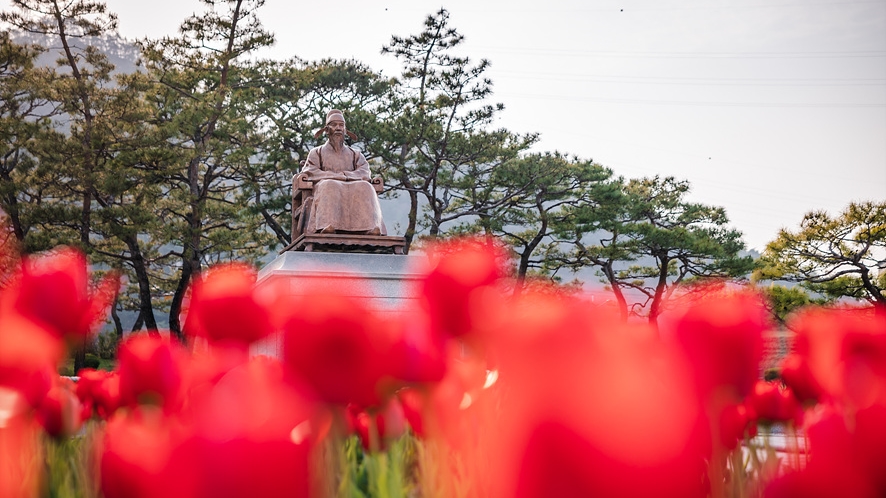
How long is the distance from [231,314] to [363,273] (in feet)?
17.4

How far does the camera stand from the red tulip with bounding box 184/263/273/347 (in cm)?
71

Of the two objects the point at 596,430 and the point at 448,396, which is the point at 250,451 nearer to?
the point at 596,430

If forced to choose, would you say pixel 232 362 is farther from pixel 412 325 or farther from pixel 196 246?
pixel 196 246

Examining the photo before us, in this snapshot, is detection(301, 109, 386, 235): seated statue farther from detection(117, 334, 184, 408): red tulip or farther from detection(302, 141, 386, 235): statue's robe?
detection(117, 334, 184, 408): red tulip

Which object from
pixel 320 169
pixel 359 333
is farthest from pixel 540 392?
pixel 320 169

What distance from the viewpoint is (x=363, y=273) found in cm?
598

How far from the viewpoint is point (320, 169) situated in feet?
23.4

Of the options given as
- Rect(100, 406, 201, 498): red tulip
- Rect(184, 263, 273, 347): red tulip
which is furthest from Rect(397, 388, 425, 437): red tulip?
Rect(100, 406, 201, 498): red tulip

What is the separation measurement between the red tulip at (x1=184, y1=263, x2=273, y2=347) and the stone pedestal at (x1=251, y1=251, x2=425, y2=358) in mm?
4923

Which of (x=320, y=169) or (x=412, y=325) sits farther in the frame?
(x=320, y=169)

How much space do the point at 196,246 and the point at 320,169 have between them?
841 cm

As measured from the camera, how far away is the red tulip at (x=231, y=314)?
2.31ft

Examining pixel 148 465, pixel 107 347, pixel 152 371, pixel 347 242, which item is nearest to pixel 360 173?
pixel 347 242

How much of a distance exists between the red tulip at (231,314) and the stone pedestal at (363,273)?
16.2ft
